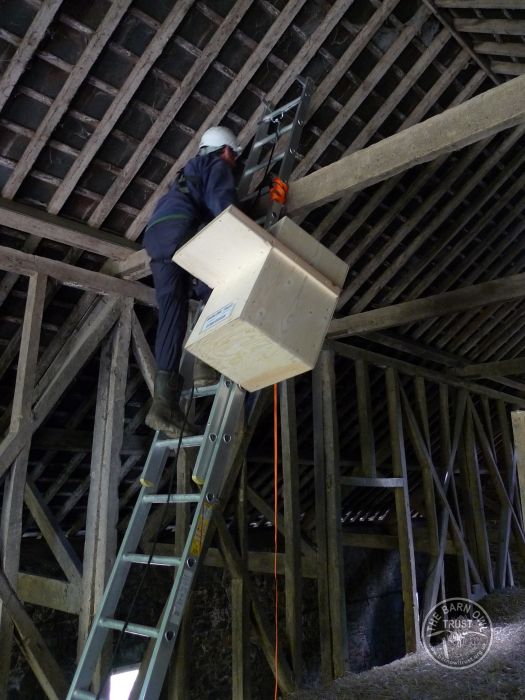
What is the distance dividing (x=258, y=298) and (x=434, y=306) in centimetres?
344

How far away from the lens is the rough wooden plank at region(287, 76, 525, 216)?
2.37 m

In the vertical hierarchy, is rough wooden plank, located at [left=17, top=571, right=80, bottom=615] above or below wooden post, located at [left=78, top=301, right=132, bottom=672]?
below

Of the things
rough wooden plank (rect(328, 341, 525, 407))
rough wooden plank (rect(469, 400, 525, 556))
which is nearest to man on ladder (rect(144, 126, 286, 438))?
rough wooden plank (rect(328, 341, 525, 407))

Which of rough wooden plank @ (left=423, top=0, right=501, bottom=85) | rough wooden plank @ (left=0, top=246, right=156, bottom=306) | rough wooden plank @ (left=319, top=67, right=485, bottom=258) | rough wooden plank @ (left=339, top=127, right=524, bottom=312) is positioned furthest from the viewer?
rough wooden plank @ (left=339, top=127, right=524, bottom=312)

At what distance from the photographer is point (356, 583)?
8820 mm

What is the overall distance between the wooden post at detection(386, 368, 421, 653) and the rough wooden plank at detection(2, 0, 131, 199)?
429 cm

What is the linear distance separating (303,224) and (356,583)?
6.28 metres

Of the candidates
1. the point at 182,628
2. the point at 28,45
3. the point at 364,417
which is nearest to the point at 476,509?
the point at 364,417

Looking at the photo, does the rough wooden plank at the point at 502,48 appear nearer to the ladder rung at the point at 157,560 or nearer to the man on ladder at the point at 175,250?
the man on ladder at the point at 175,250

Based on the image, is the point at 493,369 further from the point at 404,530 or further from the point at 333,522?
the point at 333,522

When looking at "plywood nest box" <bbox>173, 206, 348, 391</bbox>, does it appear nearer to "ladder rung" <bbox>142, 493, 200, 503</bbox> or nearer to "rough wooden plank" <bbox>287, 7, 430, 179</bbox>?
"ladder rung" <bbox>142, 493, 200, 503</bbox>

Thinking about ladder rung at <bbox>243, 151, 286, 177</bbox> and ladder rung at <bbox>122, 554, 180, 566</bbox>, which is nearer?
ladder rung at <bbox>122, 554, 180, 566</bbox>

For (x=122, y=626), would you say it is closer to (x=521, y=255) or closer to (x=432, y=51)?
(x=432, y=51)

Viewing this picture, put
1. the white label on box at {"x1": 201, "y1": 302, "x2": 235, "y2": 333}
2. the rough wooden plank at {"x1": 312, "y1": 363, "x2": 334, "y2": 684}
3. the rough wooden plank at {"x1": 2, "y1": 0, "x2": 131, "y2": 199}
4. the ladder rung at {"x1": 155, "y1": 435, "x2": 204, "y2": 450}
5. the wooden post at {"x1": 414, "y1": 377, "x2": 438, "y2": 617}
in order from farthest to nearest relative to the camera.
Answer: the wooden post at {"x1": 414, "y1": 377, "x2": 438, "y2": 617} → the rough wooden plank at {"x1": 312, "y1": 363, "x2": 334, "y2": 684} → the rough wooden plank at {"x1": 2, "y1": 0, "x2": 131, "y2": 199} → the ladder rung at {"x1": 155, "y1": 435, "x2": 204, "y2": 450} → the white label on box at {"x1": 201, "y1": 302, "x2": 235, "y2": 333}
